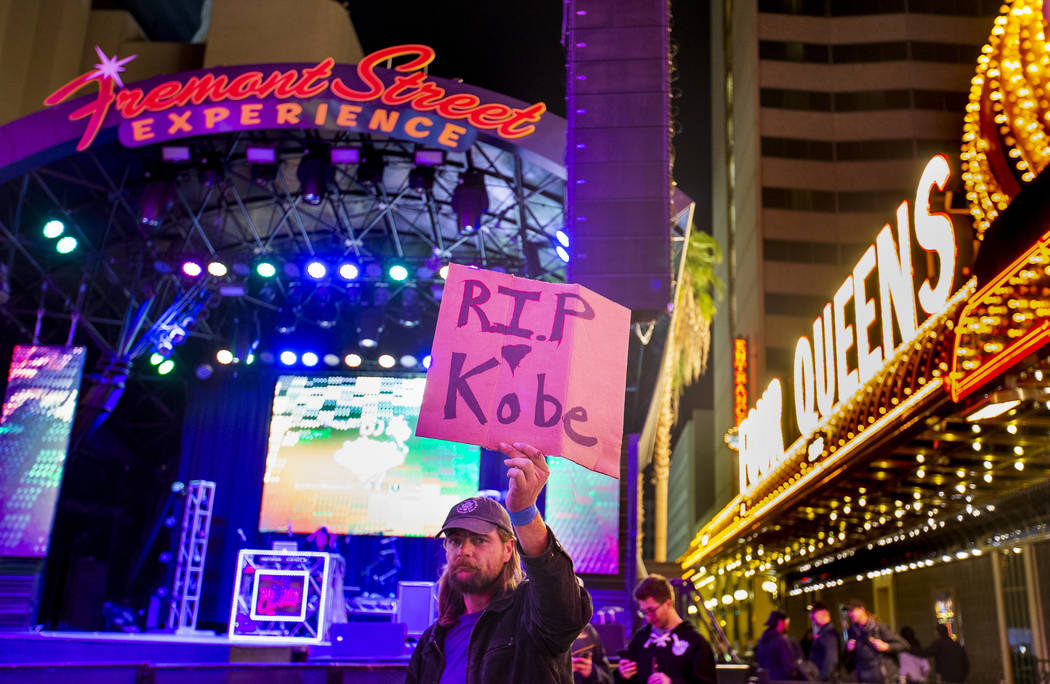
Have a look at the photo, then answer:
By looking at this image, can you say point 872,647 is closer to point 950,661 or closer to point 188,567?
point 950,661

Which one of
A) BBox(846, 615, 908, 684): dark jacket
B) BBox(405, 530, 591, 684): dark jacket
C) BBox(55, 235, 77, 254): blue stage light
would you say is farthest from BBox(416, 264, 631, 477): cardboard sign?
BBox(55, 235, 77, 254): blue stage light

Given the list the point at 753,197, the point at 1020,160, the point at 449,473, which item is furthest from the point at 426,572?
the point at 753,197

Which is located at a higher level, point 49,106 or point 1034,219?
point 49,106

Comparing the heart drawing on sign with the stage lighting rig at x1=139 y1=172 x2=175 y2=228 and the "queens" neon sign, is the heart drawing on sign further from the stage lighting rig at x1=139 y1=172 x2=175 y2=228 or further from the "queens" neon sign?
the stage lighting rig at x1=139 y1=172 x2=175 y2=228

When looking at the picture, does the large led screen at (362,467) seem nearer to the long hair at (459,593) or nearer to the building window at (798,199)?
the long hair at (459,593)

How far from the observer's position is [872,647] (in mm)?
11000

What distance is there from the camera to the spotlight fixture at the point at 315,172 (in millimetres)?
15031

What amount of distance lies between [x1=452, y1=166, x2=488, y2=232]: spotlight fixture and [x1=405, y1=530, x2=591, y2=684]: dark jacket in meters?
12.6

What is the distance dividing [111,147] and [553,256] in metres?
7.71

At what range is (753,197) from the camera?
46.0 metres

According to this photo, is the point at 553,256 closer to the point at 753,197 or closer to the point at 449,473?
the point at 449,473

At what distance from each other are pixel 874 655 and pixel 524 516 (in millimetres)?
9504

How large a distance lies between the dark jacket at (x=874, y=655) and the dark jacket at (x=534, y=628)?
29.6 ft

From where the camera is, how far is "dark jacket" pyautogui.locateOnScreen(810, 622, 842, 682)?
12.0 m
